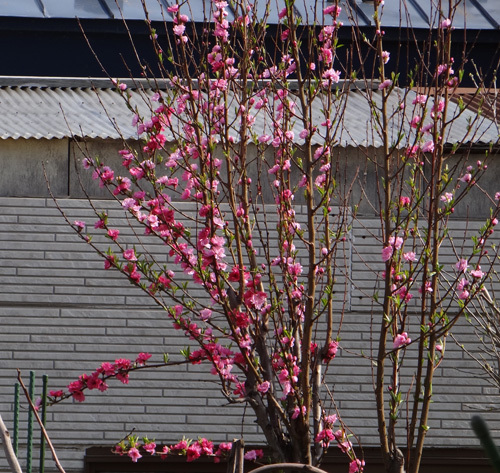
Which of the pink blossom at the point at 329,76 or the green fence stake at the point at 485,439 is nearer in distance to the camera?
the green fence stake at the point at 485,439

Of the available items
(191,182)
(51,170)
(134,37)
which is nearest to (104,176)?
(191,182)

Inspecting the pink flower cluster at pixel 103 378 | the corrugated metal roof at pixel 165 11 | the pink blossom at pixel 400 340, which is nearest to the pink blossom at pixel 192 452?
the pink flower cluster at pixel 103 378

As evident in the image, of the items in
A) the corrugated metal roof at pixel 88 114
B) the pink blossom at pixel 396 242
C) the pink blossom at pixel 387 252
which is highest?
the corrugated metal roof at pixel 88 114

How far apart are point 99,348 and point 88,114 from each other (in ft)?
6.02

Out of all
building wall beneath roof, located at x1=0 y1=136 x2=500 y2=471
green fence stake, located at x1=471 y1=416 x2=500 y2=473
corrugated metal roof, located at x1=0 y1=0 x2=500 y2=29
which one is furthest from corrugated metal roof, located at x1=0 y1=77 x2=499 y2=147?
green fence stake, located at x1=471 y1=416 x2=500 y2=473

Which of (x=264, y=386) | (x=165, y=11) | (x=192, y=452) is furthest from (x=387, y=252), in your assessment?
(x=165, y=11)

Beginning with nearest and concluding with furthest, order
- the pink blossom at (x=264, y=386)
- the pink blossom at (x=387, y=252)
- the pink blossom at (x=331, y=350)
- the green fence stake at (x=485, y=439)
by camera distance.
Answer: the green fence stake at (x=485, y=439) < the pink blossom at (x=387, y=252) < the pink blossom at (x=264, y=386) < the pink blossom at (x=331, y=350)

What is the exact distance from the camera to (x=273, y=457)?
360 cm

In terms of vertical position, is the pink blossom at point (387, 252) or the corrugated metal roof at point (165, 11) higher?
the corrugated metal roof at point (165, 11)

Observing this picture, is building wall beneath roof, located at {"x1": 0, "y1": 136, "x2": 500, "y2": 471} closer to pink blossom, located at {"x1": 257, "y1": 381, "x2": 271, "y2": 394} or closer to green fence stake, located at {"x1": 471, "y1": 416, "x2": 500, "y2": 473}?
pink blossom, located at {"x1": 257, "y1": 381, "x2": 271, "y2": 394}

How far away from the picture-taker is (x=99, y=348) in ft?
21.3

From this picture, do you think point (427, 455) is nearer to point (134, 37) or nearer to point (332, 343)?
point (332, 343)

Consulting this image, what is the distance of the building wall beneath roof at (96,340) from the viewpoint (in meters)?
6.45

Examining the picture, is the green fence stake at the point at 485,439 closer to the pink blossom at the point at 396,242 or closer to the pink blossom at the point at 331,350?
the pink blossom at the point at 396,242
